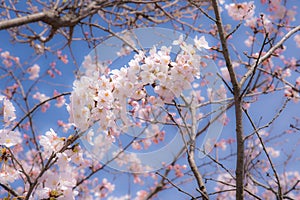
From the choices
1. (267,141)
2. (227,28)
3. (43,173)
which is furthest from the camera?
(267,141)

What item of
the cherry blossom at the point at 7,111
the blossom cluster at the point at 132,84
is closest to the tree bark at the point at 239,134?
the blossom cluster at the point at 132,84

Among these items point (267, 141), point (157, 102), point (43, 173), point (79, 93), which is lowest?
point (43, 173)

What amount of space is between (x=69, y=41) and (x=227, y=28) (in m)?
1.99

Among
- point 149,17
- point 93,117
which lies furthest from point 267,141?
point 93,117

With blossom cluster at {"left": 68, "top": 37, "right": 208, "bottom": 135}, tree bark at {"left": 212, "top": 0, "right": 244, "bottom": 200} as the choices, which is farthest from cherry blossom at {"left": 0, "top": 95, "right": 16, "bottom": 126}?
tree bark at {"left": 212, "top": 0, "right": 244, "bottom": 200}

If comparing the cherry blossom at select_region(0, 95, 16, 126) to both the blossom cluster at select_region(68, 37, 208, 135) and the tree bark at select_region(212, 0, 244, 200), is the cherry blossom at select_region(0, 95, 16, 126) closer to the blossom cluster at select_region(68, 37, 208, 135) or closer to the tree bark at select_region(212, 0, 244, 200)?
the blossom cluster at select_region(68, 37, 208, 135)

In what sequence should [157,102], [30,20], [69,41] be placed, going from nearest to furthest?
[157,102], [30,20], [69,41]

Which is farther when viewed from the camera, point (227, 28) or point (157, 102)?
point (227, 28)

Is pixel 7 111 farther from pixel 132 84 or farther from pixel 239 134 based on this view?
pixel 239 134

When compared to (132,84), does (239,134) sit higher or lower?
lower

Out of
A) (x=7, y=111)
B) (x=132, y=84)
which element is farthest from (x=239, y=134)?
(x=7, y=111)

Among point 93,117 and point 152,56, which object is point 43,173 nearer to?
point 93,117

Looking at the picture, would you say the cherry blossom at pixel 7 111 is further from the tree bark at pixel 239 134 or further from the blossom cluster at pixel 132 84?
the tree bark at pixel 239 134

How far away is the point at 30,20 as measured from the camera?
3342 millimetres
